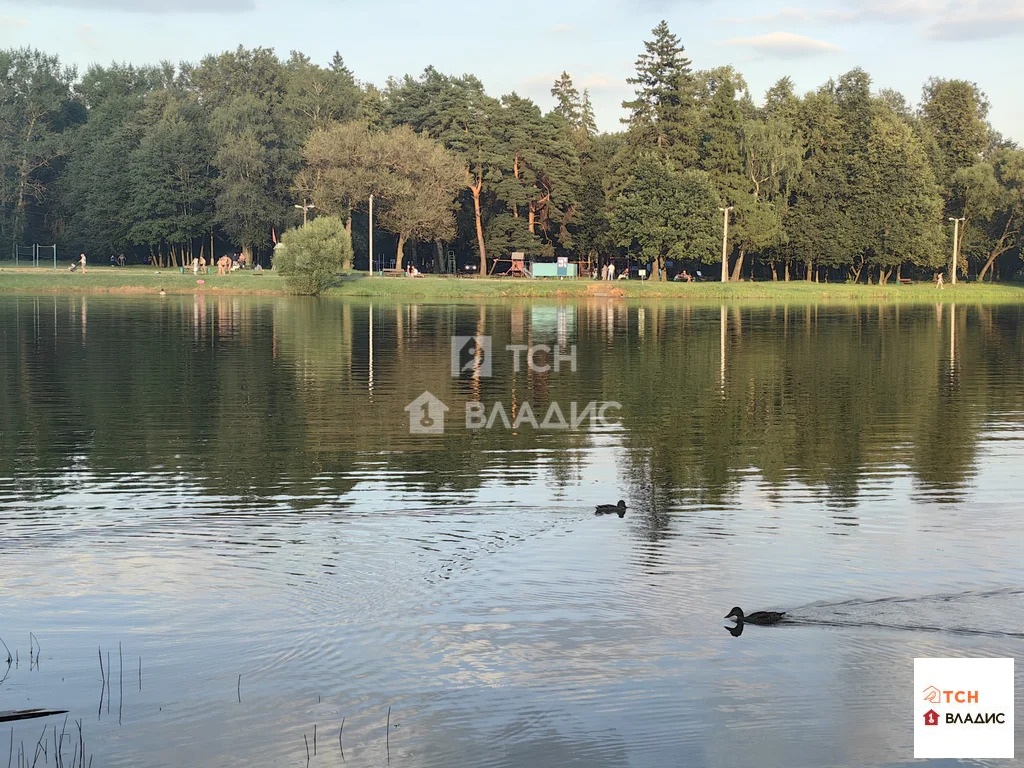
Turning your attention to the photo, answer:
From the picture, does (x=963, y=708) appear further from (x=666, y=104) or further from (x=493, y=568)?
(x=666, y=104)

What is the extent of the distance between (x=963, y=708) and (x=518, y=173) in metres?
110

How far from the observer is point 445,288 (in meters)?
96.1

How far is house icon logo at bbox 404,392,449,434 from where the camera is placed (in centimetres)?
2541

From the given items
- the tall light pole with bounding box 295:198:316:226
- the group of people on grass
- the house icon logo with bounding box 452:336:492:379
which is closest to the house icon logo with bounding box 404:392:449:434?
the house icon logo with bounding box 452:336:492:379

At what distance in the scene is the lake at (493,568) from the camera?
9609 millimetres

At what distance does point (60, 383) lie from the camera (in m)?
32.5

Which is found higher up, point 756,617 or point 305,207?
point 305,207

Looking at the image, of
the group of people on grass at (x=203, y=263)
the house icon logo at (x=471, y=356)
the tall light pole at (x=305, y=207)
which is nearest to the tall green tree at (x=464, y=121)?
the tall light pole at (x=305, y=207)

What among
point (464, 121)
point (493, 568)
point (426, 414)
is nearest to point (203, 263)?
point (464, 121)

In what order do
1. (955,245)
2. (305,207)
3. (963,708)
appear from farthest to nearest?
(955,245)
(305,207)
(963,708)

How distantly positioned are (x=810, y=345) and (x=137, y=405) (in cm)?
2961

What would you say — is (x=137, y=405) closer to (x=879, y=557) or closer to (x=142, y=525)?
(x=142, y=525)

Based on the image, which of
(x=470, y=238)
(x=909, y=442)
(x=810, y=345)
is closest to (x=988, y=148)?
(x=470, y=238)

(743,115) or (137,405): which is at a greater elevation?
(743,115)
